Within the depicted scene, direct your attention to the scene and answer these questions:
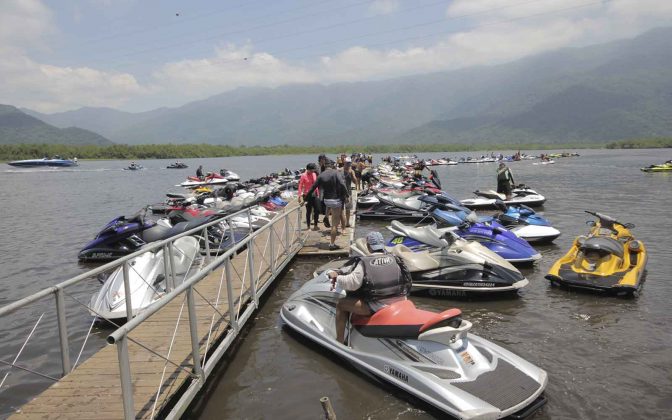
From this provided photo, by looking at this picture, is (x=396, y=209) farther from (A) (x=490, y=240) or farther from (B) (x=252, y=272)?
(B) (x=252, y=272)

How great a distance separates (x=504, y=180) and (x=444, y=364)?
15.8m

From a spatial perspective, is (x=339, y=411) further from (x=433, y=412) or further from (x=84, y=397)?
(x=84, y=397)

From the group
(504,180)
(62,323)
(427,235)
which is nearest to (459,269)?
(427,235)

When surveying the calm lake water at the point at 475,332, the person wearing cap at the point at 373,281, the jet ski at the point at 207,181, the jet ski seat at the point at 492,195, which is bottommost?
the calm lake water at the point at 475,332

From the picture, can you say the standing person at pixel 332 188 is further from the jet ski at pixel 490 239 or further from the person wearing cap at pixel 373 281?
the person wearing cap at pixel 373 281

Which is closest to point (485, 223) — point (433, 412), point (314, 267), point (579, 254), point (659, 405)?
point (579, 254)

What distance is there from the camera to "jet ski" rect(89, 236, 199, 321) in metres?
7.64

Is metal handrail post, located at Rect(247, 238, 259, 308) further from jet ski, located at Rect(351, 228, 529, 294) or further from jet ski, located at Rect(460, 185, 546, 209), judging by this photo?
jet ski, located at Rect(460, 185, 546, 209)

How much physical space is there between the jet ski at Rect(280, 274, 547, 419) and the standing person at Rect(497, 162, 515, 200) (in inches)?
587

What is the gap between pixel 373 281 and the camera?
209 inches

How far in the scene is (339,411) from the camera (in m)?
5.09

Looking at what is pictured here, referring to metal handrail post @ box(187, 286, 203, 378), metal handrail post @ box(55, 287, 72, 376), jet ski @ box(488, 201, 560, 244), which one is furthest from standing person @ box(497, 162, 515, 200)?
metal handrail post @ box(55, 287, 72, 376)

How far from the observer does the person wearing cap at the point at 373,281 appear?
5.30m

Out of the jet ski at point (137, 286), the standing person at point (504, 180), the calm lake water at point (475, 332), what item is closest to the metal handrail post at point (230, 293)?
the calm lake water at point (475, 332)
